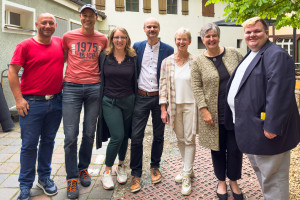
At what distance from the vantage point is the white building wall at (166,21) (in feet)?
54.1

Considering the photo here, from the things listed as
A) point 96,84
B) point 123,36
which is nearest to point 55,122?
point 96,84

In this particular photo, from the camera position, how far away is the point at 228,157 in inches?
114

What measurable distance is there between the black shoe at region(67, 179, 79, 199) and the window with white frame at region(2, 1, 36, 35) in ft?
16.6

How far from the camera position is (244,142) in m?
2.23

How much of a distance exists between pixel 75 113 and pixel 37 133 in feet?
1.49

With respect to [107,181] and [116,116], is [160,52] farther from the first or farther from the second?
[107,181]

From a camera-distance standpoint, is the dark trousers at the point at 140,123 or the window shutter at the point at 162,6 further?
the window shutter at the point at 162,6

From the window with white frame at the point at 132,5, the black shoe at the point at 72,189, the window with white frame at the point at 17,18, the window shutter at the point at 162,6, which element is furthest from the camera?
the window shutter at the point at 162,6

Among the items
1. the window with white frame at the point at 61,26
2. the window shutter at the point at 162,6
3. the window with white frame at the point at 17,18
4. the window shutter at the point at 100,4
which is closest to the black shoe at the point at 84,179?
the window with white frame at the point at 17,18

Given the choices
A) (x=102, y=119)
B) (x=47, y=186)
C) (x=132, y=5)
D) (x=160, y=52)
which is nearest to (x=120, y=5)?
(x=132, y=5)

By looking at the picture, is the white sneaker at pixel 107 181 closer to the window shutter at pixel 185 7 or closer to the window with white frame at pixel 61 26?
the window with white frame at pixel 61 26

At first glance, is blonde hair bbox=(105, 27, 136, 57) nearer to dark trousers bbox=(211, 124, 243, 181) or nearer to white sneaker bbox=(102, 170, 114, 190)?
dark trousers bbox=(211, 124, 243, 181)

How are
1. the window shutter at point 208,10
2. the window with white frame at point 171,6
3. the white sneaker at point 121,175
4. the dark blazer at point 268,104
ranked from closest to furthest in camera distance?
the dark blazer at point 268,104, the white sneaker at point 121,175, the window with white frame at point 171,6, the window shutter at point 208,10

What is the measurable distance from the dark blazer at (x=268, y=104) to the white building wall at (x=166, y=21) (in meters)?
15.1
